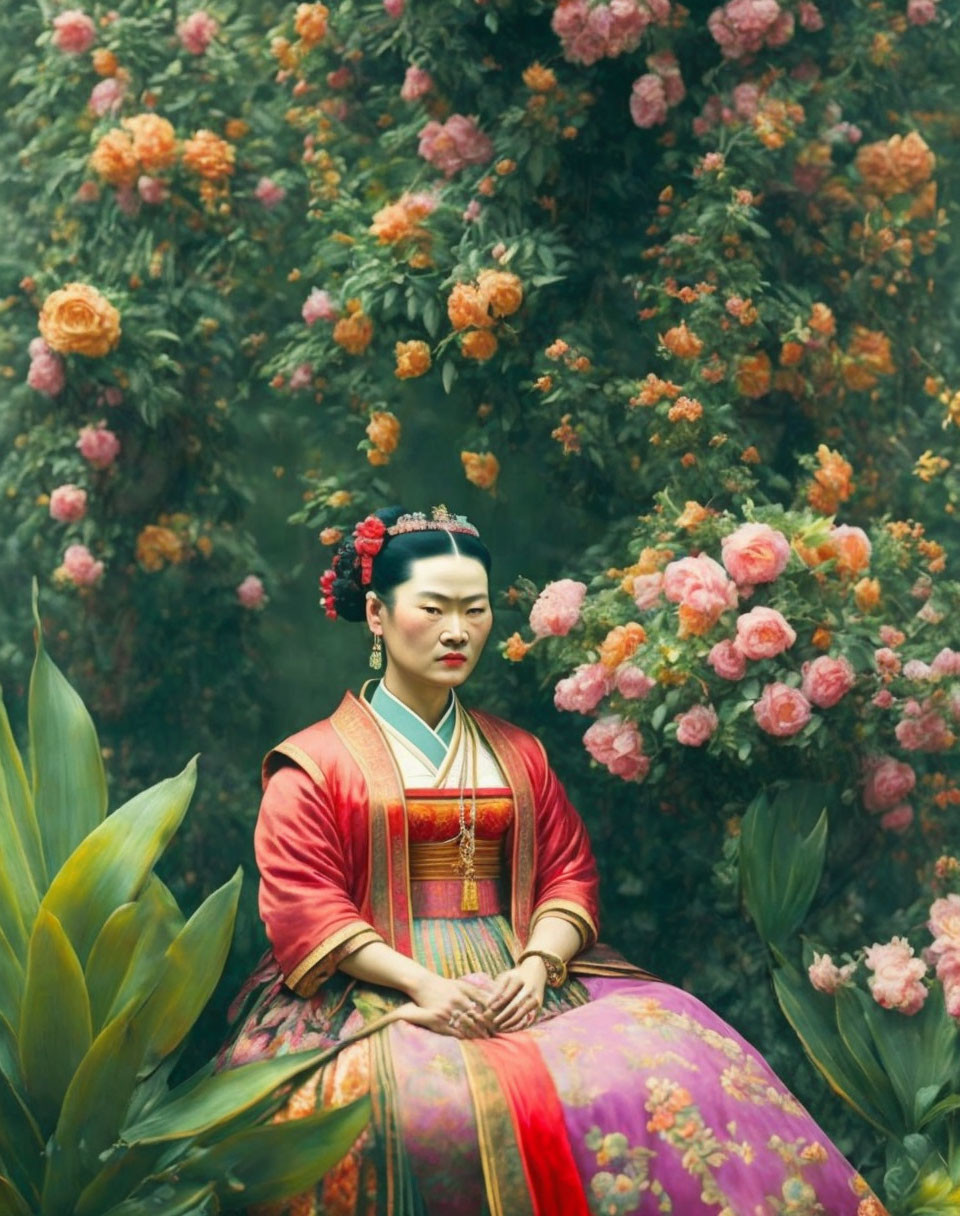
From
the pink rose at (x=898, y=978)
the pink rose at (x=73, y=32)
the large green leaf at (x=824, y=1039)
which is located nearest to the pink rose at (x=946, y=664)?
the pink rose at (x=898, y=978)

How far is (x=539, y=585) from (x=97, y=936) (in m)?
1.27

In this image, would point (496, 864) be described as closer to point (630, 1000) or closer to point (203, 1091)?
point (630, 1000)

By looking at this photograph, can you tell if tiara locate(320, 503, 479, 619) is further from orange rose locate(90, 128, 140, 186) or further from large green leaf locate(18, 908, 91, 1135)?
orange rose locate(90, 128, 140, 186)

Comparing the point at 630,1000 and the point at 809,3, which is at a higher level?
the point at 809,3

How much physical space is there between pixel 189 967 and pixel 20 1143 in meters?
0.36

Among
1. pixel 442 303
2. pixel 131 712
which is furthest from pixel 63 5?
pixel 131 712

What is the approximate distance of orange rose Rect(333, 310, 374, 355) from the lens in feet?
13.3

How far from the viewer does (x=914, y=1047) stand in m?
3.60

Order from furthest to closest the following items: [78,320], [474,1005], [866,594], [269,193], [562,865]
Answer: [269,193]
[78,320]
[866,594]
[562,865]
[474,1005]

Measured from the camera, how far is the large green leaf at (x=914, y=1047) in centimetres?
356

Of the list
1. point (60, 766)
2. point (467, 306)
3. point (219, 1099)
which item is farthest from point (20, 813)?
point (467, 306)

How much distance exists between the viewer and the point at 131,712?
4055 mm

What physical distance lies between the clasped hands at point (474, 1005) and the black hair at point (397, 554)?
0.66 metres

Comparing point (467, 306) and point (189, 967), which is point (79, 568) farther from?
point (189, 967)
